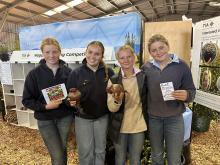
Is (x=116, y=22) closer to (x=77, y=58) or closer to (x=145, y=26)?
(x=145, y=26)

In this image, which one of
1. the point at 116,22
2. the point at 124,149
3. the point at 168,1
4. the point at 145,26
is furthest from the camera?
the point at 168,1

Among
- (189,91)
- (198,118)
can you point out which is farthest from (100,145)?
(198,118)

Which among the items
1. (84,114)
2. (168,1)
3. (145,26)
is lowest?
(84,114)

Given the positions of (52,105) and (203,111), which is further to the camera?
(203,111)

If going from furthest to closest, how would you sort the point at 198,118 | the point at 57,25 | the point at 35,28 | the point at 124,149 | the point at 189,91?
the point at 35,28
the point at 57,25
the point at 198,118
the point at 124,149
the point at 189,91

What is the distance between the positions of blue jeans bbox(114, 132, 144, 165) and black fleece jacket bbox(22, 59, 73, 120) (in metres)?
0.65

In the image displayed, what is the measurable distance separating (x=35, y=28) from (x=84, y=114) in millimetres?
3855

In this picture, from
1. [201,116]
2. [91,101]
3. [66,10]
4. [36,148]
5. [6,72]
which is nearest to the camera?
[91,101]

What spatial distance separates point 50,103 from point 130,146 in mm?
902

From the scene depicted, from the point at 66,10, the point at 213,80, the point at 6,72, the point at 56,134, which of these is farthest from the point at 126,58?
the point at 66,10

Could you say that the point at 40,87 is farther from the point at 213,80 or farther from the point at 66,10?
the point at 66,10

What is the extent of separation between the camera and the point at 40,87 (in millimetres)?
2217

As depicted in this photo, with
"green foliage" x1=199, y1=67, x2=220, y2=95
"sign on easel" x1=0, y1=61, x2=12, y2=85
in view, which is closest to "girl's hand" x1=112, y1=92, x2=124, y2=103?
"green foliage" x1=199, y1=67, x2=220, y2=95

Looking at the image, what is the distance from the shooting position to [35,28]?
535 cm
